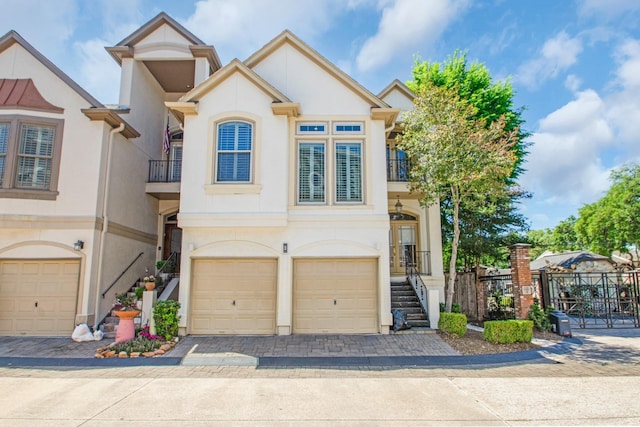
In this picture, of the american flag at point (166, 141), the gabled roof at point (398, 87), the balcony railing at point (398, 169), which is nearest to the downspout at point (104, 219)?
the american flag at point (166, 141)

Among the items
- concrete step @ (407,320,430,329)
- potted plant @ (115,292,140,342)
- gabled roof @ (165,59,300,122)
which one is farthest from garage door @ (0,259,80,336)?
concrete step @ (407,320,430,329)

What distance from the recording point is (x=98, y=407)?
546cm

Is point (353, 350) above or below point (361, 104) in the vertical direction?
below

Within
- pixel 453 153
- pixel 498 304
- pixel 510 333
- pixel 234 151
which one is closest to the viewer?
pixel 510 333

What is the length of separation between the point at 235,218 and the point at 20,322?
6909 millimetres

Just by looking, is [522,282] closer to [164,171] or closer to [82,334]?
[82,334]

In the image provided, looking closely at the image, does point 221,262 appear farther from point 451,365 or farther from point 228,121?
point 451,365

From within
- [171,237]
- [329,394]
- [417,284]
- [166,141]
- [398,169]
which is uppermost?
[166,141]

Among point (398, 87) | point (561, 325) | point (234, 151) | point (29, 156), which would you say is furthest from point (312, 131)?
point (561, 325)

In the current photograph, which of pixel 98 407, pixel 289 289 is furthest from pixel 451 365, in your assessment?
pixel 98 407

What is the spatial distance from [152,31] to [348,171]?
9.52 metres

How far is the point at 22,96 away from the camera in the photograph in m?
11.1

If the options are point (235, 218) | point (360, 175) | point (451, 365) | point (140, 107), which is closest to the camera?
point (451, 365)

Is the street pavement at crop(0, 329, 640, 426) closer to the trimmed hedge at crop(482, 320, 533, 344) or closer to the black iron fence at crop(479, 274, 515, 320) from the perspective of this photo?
the trimmed hedge at crop(482, 320, 533, 344)
